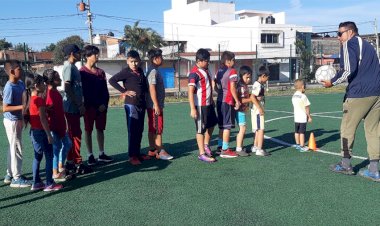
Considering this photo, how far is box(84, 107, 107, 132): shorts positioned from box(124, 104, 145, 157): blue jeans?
0.52 metres

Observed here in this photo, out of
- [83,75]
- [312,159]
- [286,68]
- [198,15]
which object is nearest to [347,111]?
[312,159]

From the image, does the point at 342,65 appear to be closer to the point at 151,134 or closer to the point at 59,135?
the point at 151,134

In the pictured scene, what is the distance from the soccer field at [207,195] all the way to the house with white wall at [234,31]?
30.1m

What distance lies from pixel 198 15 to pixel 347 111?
186 feet

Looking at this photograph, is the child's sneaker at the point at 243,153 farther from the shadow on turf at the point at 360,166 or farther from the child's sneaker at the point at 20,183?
the child's sneaker at the point at 20,183

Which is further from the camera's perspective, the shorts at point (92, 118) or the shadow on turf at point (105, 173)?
the shorts at point (92, 118)

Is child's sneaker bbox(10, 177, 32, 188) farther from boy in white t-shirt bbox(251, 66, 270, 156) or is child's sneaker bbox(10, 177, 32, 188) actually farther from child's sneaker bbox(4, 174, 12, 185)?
boy in white t-shirt bbox(251, 66, 270, 156)

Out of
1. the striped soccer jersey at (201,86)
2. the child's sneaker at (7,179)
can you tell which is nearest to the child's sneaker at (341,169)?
the striped soccer jersey at (201,86)

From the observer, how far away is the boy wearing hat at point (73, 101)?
18.8 ft

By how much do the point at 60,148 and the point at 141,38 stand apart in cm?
3753

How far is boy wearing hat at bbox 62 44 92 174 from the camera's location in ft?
18.8

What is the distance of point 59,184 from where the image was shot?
5359 mm

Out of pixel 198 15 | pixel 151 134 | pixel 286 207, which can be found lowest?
pixel 286 207

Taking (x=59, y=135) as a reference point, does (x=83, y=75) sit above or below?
above
